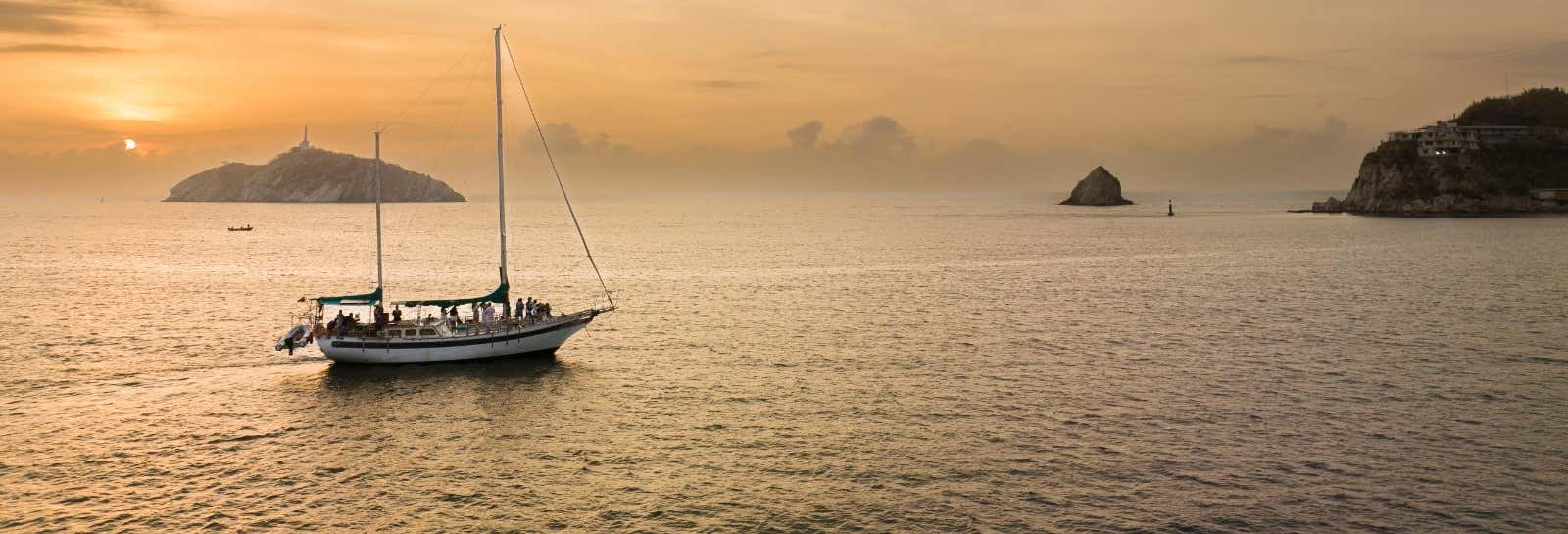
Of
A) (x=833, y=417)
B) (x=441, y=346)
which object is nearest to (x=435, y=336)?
(x=441, y=346)

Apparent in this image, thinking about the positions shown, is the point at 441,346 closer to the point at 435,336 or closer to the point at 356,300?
the point at 435,336

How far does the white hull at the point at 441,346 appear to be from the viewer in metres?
52.7

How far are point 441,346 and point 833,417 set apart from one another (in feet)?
75.4

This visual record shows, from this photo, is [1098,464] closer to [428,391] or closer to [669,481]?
[669,481]

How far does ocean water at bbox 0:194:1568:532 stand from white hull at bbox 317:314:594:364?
84cm

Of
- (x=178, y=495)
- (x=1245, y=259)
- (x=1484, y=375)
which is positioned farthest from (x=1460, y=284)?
(x=178, y=495)

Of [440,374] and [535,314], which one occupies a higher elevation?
[535,314]

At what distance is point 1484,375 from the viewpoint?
4975 centimetres

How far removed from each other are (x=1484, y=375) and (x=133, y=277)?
385 ft

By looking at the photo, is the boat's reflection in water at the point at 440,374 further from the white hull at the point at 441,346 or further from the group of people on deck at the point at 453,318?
the group of people on deck at the point at 453,318

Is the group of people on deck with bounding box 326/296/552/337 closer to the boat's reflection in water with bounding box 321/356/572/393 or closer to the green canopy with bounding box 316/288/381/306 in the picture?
the green canopy with bounding box 316/288/381/306

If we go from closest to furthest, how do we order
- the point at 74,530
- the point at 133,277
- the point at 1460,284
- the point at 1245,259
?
the point at 74,530 → the point at 1460,284 → the point at 133,277 → the point at 1245,259

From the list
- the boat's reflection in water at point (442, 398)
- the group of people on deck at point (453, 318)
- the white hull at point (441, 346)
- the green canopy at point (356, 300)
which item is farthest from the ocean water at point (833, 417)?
the green canopy at point (356, 300)

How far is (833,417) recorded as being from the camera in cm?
4262
